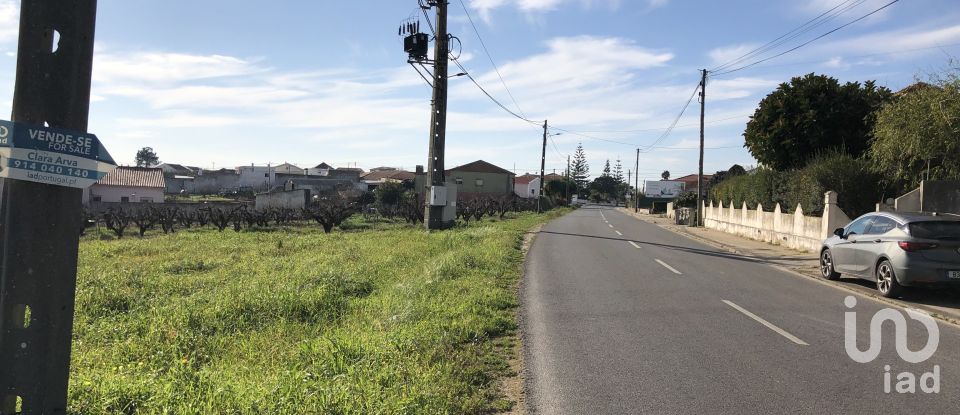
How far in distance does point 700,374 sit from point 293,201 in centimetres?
5464

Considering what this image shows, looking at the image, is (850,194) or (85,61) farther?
(850,194)

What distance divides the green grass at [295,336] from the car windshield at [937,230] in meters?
6.63

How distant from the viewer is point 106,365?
5.96 metres

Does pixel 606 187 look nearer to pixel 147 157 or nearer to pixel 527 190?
pixel 527 190

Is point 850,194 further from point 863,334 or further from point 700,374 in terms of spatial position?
point 700,374

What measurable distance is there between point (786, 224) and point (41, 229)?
22.6 metres

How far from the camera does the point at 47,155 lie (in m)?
2.88

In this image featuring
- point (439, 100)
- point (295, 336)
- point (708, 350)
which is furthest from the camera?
point (439, 100)

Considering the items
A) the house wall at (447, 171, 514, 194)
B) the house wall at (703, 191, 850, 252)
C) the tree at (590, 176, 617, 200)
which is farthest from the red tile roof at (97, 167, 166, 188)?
the tree at (590, 176, 617, 200)

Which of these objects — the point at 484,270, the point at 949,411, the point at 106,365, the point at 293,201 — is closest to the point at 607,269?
the point at 484,270

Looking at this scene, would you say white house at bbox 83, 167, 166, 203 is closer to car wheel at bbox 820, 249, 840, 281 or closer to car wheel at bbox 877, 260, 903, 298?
car wheel at bbox 820, 249, 840, 281

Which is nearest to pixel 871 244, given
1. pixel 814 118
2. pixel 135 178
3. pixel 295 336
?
pixel 295 336

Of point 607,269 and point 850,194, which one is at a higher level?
point 850,194

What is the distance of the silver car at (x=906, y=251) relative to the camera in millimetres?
9633
